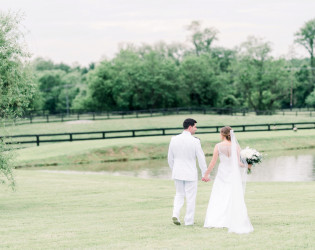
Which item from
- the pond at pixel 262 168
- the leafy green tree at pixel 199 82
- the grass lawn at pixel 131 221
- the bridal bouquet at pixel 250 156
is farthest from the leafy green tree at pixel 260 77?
the bridal bouquet at pixel 250 156

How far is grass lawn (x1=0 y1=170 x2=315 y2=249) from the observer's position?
8.59 m

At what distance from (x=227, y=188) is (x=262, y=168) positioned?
20827 millimetres

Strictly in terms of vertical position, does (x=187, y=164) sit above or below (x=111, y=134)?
above

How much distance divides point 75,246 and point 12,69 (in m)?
8.54

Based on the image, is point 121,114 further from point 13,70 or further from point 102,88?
point 13,70

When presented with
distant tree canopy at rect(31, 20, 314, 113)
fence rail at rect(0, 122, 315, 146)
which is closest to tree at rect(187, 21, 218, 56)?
distant tree canopy at rect(31, 20, 314, 113)

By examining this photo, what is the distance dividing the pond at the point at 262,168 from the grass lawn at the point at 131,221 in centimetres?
730

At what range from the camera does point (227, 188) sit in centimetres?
1012

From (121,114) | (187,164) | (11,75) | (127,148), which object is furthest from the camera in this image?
(121,114)

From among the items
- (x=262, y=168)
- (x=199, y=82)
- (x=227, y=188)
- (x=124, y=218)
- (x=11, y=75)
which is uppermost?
(x=199, y=82)

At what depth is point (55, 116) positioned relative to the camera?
69938 mm

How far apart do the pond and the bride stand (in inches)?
624

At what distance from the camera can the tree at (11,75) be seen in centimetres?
1572

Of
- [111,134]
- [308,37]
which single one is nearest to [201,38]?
[308,37]
